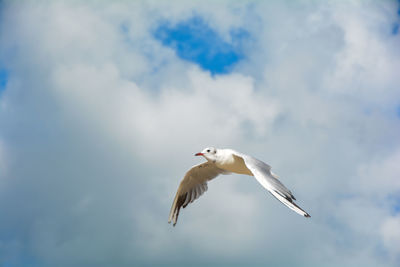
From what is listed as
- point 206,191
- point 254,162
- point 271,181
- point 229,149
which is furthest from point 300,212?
point 206,191

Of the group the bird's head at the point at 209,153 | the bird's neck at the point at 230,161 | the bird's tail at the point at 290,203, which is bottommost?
the bird's tail at the point at 290,203

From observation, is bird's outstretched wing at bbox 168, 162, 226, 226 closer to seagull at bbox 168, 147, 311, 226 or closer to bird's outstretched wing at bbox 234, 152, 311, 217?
seagull at bbox 168, 147, 311, 226

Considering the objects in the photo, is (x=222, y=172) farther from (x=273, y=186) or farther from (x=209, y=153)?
(x=273, y=186)

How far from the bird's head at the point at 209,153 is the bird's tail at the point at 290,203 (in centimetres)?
273

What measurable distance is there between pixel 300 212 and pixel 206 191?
4238mm

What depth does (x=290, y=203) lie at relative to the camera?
5.88 meters

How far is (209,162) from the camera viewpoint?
359 inches

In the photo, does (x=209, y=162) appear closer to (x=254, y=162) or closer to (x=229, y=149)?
(x=229, y=149)

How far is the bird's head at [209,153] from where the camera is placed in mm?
8688

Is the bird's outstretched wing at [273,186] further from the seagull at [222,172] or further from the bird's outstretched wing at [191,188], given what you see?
the bird's outstretched wing at [191,188]

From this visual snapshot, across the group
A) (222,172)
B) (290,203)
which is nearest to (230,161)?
(222,172)

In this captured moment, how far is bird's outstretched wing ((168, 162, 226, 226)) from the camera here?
31.6 ft

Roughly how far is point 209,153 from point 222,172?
1.12 m

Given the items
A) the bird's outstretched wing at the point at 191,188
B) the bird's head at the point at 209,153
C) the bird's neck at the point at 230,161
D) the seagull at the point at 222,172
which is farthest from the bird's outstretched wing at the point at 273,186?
the bird's outstretched wing at the point at 191,188
